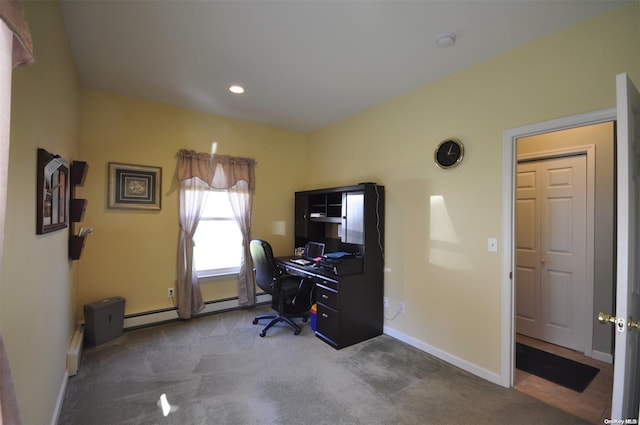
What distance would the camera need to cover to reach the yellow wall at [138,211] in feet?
10.0

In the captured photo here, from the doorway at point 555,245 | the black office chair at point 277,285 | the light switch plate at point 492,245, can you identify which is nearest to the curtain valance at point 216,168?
Answer: the black office chair at point 277,285

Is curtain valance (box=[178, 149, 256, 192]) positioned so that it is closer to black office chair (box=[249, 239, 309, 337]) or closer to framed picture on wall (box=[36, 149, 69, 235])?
black office chair (box=[249, 239, 309, 337])

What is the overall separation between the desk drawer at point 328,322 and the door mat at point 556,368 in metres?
1.70

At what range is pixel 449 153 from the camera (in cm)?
262

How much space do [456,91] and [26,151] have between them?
3047 mm

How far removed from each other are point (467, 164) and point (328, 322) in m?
2.08

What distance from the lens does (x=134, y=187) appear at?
10.7 ft

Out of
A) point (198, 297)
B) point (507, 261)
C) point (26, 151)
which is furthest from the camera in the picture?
A: point (198, 297)

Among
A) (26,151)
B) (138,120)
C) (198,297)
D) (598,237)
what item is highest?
Answer: (138,120)

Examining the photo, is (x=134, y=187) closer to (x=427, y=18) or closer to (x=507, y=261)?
(x=427, y=18)

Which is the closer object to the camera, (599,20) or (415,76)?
(599,20)

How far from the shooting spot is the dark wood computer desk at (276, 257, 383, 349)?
288cm

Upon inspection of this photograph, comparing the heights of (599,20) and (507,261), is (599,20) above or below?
above

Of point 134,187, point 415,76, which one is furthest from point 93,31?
point 415,76
